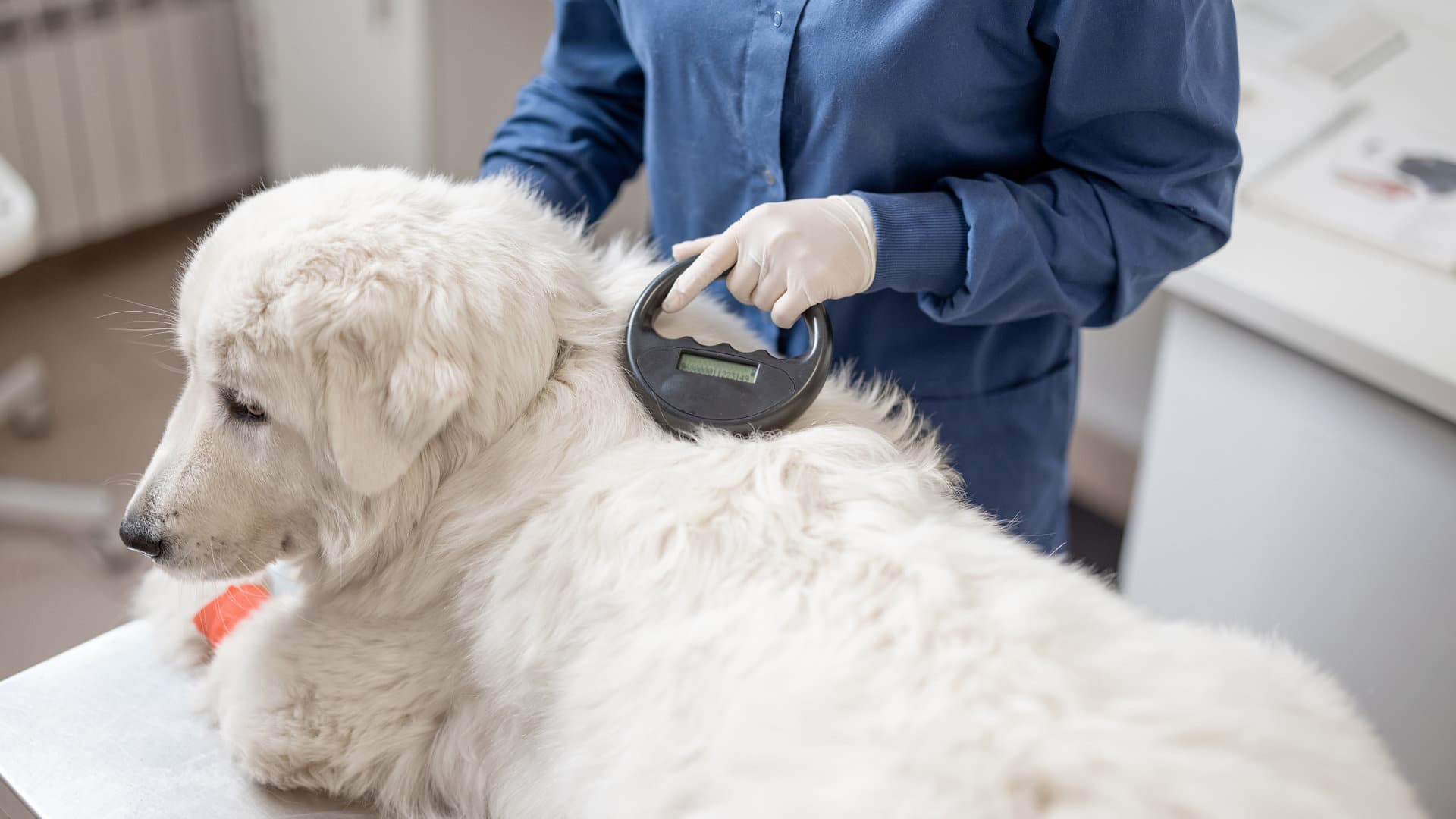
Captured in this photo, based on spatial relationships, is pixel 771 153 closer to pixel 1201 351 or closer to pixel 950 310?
pixel 950 310

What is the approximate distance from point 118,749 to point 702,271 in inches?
25.9

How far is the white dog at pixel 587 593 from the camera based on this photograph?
739 millimetres

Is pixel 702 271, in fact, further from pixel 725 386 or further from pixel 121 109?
pixel 121 109

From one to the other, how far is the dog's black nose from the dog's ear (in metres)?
0.18

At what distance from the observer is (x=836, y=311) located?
1293 mm

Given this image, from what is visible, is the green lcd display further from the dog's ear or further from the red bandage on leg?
the red bandage on leg

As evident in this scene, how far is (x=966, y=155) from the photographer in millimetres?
1176

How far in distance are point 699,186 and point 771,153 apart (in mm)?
134

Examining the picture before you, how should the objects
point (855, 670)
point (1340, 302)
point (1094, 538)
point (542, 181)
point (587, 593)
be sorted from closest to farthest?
point (855, 670), point (587, 593), point (542, 181), point (1340, 302), point (1094, 538)

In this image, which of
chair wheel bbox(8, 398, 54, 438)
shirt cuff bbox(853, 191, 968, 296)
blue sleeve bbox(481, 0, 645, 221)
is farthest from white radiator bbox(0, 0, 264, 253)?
shirt cuff bbox(853, 191, 968, 296)

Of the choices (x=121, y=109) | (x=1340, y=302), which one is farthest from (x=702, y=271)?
(x=121, y=109)

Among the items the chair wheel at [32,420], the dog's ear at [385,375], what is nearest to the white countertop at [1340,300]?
the dog's ear at [385,375]

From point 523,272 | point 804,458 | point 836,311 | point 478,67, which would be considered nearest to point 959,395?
point 836,311

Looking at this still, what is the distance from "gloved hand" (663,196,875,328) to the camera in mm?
1013
